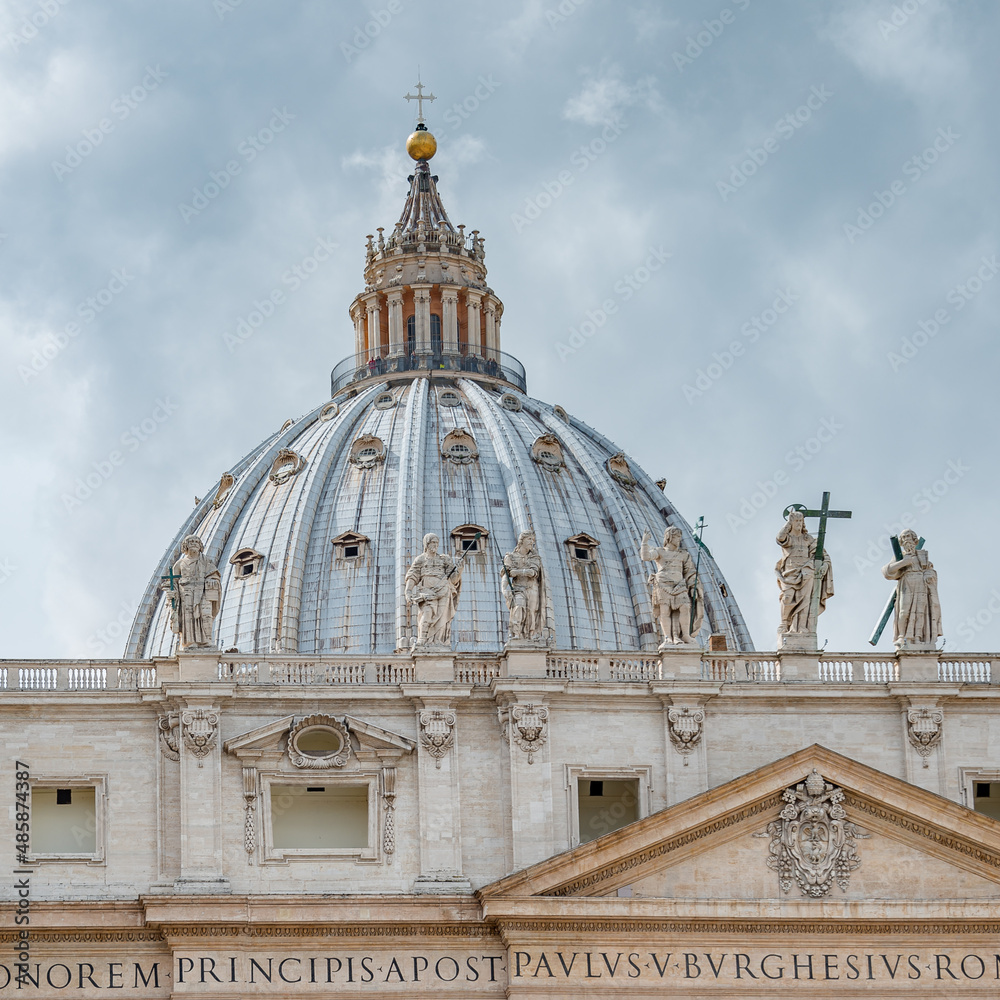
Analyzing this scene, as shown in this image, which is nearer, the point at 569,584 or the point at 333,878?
the point at 333,878

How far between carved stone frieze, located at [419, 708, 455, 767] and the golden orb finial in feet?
212

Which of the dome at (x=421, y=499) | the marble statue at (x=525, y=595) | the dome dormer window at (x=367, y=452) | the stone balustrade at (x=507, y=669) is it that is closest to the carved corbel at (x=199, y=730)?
the stone balustrade at (x=507, y=669)

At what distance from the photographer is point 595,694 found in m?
61.0

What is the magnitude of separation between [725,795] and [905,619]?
6519mm

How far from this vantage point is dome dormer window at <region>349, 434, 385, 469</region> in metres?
115

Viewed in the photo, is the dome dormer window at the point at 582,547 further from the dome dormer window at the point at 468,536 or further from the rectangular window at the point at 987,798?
the rectangular window at the point at 987,798

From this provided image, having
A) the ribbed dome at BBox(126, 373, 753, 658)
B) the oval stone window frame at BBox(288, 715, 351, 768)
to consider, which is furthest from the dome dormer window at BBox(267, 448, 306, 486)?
the oval stone window frame at BBox(288, 715, 351, 768)

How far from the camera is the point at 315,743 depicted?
60.9 meters

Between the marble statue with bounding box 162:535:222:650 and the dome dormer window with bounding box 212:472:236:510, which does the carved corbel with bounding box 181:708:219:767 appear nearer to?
the marble statue with bounding box 162:535:222:650

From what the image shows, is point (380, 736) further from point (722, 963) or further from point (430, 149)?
point (430, 149)

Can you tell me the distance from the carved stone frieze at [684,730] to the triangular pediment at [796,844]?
192 centimetres

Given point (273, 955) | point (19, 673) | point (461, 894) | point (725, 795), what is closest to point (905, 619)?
point (725, 795)

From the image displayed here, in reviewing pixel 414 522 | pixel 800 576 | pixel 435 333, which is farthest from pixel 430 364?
pixel 800 576

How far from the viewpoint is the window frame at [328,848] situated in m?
60.0
